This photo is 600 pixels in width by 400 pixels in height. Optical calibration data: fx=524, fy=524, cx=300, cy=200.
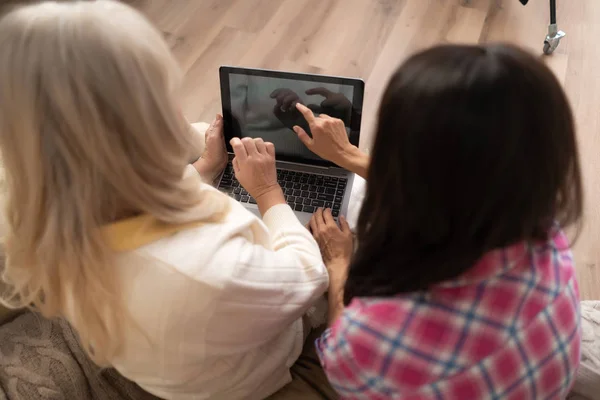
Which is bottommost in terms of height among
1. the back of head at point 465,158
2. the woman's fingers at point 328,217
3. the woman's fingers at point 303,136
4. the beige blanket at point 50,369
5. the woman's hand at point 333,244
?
the beige blanket at point 50,369

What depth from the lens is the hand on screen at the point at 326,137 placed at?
3.76 ft

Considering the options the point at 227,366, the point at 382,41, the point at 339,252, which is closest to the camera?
the point at 227,366

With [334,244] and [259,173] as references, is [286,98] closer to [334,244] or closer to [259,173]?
[259,173]

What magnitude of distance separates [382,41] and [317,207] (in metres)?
1.34

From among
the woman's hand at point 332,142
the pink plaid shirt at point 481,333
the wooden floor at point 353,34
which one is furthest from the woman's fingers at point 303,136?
the wooden floor at point 353,34

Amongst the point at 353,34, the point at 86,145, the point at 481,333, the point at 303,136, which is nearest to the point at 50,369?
the point at 86,145

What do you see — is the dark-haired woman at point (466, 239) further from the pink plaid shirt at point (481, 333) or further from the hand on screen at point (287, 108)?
the hand on screen at point (287, 108)

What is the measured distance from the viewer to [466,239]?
627mm

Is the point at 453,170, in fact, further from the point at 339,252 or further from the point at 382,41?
the point at 382,41

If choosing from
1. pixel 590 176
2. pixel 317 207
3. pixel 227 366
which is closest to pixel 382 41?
pixel 590 176

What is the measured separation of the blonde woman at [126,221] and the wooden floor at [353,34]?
129 centimetres

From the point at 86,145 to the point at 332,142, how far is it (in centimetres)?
62

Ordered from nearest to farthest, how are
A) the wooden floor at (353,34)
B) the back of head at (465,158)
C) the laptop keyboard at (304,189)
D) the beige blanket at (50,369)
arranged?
the back of head at (465,158), the beige blanket at (50,369), the laptop keyboard at (304,189), the wooden floor at (353,34)

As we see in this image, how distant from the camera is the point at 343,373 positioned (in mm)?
746
